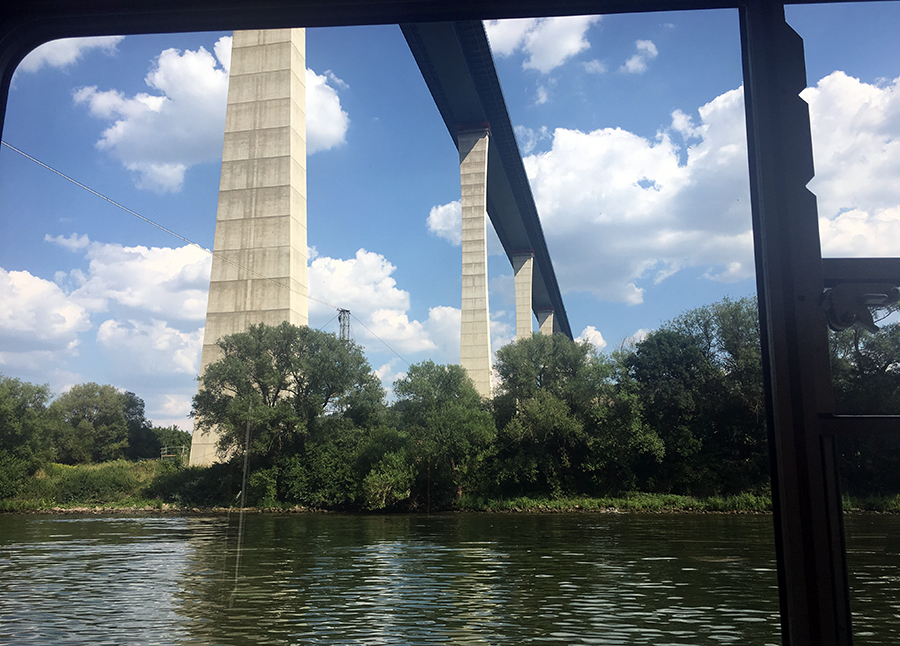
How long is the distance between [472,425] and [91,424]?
117 ft

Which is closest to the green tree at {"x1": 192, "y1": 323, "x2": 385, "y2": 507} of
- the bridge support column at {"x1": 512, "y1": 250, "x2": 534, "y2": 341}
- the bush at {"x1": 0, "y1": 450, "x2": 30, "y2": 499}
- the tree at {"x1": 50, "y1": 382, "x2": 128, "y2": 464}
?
the bush at {"x1": 0, "y1": 450, "x2": 30, "y2": 499}

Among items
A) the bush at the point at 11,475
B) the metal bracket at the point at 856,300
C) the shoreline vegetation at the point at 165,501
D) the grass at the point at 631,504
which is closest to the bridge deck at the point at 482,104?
the grass at the point at 631,504

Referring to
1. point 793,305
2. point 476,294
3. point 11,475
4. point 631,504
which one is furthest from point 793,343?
point 11,475

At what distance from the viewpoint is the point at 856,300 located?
1707mm

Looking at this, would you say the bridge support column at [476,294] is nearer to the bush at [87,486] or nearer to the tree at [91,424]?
the bush at [87,486]

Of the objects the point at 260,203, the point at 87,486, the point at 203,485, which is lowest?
the point at 87,486

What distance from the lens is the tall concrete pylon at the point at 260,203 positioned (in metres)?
38.2

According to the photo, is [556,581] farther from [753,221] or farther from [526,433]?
[526,433]

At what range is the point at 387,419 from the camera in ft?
138

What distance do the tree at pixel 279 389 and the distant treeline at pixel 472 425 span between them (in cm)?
9

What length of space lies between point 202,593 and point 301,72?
34.6 meters

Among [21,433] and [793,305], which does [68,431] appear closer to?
[21,433]

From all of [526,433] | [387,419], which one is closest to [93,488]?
[387,419]

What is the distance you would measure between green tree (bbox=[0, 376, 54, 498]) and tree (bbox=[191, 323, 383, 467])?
15.0 m
